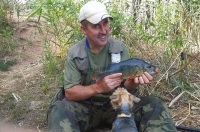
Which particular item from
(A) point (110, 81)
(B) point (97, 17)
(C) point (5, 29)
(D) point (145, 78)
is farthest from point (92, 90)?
(C) point (5, 29)

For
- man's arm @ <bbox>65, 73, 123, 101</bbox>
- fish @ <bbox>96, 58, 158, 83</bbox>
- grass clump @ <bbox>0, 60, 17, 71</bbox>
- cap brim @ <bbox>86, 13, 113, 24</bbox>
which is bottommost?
grass clump @ <bbox>0, 60, 17, 71</bbox>

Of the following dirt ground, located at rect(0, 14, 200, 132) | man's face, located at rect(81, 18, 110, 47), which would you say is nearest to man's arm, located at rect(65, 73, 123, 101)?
man's face, located at rect(81, 18, 110, 47)

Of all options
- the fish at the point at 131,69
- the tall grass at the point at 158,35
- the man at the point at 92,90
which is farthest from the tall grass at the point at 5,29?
the fish at the point at 131,69

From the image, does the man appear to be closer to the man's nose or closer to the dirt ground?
the man's nose

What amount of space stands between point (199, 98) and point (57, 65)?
2.58 metres

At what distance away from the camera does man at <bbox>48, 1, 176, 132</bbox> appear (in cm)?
334

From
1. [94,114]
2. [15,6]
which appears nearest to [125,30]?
[94,114]

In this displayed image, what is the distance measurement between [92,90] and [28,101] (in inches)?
72.6

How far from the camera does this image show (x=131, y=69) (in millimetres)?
3217

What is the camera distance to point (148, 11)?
6.23m

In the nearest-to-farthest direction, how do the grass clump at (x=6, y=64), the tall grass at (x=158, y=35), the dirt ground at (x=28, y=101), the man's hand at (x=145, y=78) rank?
the man's hand at (x=145, y=78)
the dirt ground at (x=28, y=101)
the tall grass at (x=158, y=35)
the grass clump at (x=6, y=64)

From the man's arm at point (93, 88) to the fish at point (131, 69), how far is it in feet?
0.23

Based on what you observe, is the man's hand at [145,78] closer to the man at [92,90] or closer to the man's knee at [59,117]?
the man at [92,90]

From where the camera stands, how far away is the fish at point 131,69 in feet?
10.4
